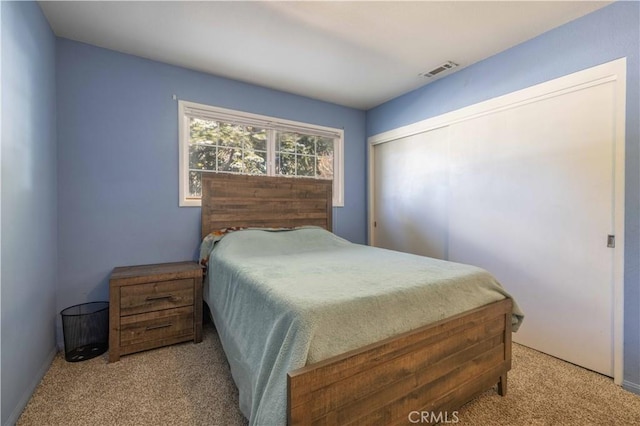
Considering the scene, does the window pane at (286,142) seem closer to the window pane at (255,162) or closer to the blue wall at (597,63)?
the window pane at (255,162)

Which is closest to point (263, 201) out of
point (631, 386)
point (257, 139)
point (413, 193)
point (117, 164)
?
point (257, 139)

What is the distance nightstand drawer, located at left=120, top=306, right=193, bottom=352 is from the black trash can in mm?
319

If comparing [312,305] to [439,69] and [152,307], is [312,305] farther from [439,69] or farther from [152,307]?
[439,69]

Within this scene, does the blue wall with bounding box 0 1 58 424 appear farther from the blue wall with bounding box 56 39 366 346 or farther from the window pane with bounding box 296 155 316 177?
the window pane with bounding box 296 155 316 177

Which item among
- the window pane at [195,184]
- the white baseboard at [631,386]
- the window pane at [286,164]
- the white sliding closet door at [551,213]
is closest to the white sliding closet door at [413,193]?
the white sliding closet door at [551,213]

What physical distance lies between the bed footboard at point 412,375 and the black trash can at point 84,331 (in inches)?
79.6

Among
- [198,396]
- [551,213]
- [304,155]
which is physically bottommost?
[198,396]

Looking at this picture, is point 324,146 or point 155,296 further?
point 324,146

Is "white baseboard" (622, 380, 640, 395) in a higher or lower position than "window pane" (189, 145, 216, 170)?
lower

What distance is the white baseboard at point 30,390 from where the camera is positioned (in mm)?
1409

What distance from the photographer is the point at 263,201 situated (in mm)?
2977

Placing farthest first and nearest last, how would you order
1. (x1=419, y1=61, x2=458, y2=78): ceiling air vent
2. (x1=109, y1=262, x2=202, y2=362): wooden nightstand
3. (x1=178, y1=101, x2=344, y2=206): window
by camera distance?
(x1=178, y1=101, x2=344, y2=206): window → (x1=419, y1=61, x2=458, y2=78): ceiling air vent → (x1=109, y1=262, x2=202, y2=362): wooden nightstand

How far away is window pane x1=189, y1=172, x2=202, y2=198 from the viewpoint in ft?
9.01

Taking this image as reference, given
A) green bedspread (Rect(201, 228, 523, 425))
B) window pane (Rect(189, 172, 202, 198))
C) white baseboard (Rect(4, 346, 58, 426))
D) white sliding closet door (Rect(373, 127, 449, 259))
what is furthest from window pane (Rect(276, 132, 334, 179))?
white baseboard (Rect(4, 346, 58, 426))
